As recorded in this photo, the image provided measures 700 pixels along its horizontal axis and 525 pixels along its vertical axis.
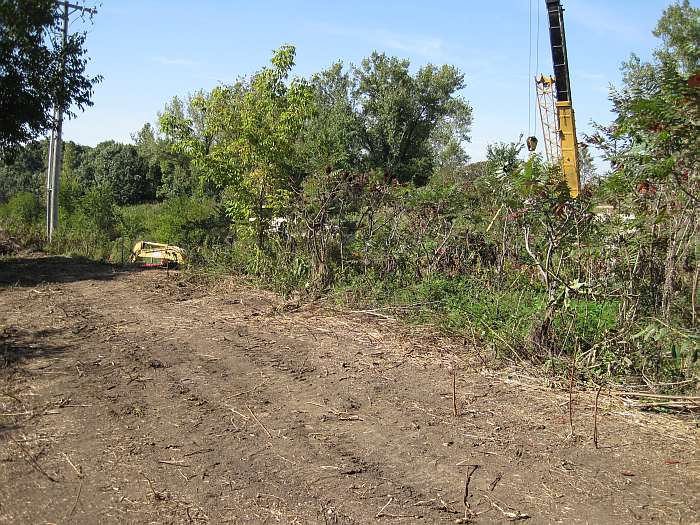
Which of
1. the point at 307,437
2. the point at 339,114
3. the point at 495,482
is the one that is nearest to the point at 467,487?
the point at 495,482

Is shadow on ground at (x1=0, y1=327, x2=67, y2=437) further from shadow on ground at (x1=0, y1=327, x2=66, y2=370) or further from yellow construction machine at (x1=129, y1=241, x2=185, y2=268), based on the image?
yellow construction machine at (x1=129, y1=241, x2=185, y2=268)

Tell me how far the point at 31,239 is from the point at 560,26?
14882mm

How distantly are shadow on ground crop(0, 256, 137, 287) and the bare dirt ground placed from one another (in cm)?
444

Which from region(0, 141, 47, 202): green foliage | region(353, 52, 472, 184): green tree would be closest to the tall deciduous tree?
region(353, 52, 472, 184): green tree

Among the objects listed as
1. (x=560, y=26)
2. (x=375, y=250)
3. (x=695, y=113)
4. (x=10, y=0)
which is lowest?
(x=375, y=250)

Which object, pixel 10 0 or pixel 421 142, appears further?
pixel 421 142

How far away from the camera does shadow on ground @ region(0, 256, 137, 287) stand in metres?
11.7

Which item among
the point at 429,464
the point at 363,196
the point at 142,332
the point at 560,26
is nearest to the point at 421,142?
the point at 560,26

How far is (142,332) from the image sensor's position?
7.67 meters

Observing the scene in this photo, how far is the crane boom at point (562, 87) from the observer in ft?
51.2

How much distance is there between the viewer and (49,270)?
13.1m

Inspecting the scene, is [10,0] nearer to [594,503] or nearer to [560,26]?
[560,26]

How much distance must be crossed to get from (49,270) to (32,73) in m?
4.02

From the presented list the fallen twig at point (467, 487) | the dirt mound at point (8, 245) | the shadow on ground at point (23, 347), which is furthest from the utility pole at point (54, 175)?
the fallen twig at point (467, 487)
